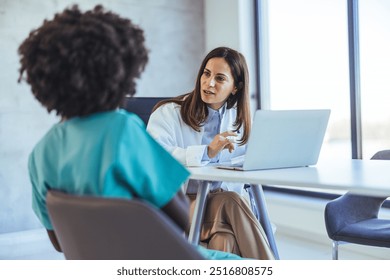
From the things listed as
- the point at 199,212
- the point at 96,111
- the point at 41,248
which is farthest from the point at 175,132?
the point at 41,248

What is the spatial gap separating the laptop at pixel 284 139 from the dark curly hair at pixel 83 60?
2.49 ft

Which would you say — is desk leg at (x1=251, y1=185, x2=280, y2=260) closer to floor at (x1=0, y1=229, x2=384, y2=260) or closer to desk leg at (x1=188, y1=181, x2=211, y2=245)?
desk leg at (x1=188, y1=181, x2=211, y2=245)

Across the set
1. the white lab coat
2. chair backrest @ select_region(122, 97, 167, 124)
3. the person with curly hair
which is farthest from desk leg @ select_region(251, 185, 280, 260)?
the person with curly hair

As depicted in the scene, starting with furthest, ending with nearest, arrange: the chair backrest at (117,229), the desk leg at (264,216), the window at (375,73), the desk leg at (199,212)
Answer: the window at (375,73), the desk leg at (264,216), the desk leg at (199,212), the chair backrest at (117,229)

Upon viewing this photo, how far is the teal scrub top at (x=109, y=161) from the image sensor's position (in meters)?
0.89

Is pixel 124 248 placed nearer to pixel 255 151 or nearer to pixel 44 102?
pixel 44 102

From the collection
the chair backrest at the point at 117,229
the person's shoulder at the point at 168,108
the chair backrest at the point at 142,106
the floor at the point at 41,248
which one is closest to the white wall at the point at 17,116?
the floor at the point at 41,248

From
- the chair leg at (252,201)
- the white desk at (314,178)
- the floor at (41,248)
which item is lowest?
the floor at (41,248)

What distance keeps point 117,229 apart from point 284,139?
1030 millimetres

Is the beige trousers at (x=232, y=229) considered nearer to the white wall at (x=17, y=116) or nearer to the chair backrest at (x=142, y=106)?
the chair backrest at (x=142, y=106)

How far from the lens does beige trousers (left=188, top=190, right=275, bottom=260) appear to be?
1760mm

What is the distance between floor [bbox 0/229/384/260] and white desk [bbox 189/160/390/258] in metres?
1.34
